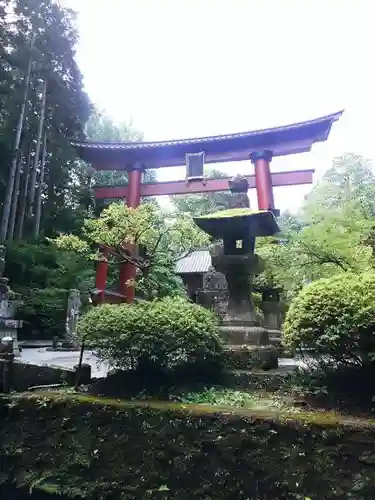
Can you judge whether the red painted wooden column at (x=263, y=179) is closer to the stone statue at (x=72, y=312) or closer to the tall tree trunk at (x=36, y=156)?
the stone statue at (x=72, y=312)

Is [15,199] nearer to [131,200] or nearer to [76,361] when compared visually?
[131,200]

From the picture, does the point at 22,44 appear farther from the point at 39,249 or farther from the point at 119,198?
the point at 39,249

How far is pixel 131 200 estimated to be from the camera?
1605 cm

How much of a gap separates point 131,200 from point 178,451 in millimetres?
13079

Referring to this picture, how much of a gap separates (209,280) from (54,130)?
10.4 m

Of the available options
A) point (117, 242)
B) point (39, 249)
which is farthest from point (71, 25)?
point (117, 242)

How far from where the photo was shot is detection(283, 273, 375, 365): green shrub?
3801 millimetres

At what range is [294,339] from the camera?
4.21 meters

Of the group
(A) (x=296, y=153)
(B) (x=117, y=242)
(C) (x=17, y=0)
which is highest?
(C) (x=17, y=0)

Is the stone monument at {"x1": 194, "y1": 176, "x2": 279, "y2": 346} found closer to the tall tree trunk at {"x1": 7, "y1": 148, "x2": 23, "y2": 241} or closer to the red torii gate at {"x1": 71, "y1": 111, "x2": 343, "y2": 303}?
the red torii gate at {"x1": 71, "y1": 111, "x2": 343, "y2": 303}

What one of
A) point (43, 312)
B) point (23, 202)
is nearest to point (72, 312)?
point (43, 312)

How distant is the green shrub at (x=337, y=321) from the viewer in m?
3.80

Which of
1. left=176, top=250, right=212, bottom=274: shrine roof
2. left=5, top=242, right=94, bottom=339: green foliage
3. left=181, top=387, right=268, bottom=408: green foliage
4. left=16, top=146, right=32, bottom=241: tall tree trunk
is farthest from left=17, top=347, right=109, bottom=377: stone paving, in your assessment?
left=176, top=250, right=212, bottom=274: shrine roof

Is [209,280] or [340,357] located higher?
[209,280]
